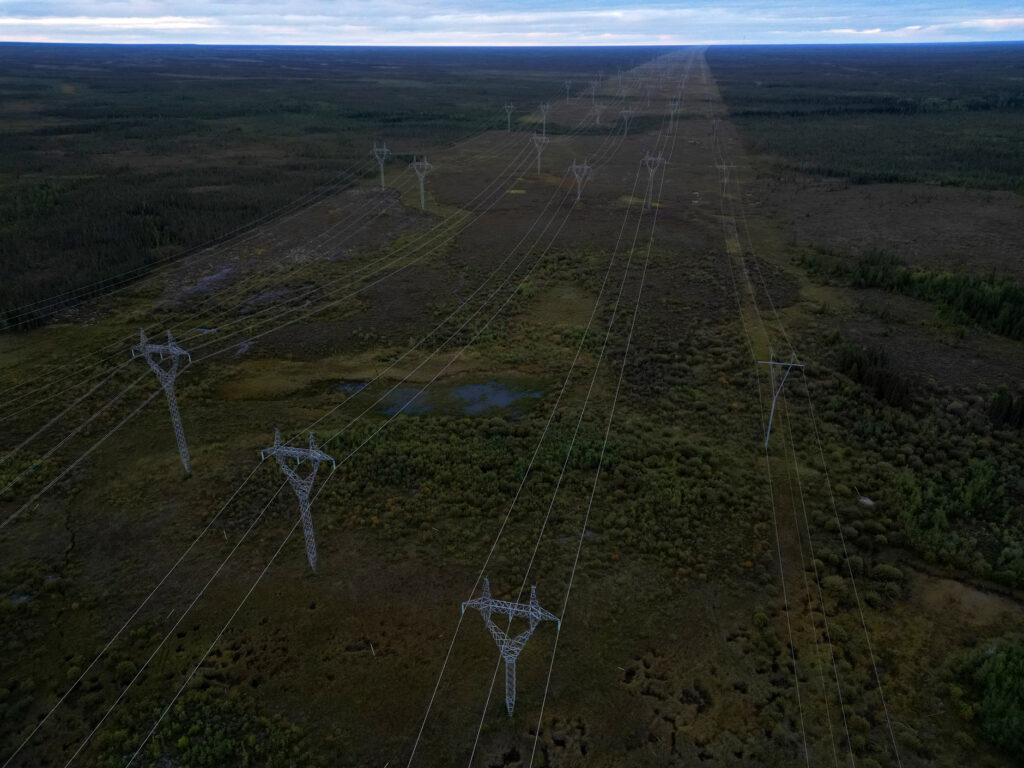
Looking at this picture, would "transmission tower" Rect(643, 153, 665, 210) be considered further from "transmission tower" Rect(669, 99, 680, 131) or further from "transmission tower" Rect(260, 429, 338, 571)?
"transmission tower" Rect(260, 429, 338, 571)

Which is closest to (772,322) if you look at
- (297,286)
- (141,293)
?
(297,286)

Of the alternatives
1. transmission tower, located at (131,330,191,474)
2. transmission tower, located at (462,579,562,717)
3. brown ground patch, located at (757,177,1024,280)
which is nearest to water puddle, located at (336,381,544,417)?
transmission tower, located at (131,330,191,474)

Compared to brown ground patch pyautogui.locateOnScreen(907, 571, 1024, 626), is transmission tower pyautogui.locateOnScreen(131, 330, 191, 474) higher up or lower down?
higher up

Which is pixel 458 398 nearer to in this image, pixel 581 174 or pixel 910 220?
pixel 910 220

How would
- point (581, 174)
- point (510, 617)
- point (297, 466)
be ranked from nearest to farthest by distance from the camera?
point (510, 617)
point (297, 466)
point (581, 174)

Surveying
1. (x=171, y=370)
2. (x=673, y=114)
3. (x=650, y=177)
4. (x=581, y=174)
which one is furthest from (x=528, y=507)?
(x=673, y=114)

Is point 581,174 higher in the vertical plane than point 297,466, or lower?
lower

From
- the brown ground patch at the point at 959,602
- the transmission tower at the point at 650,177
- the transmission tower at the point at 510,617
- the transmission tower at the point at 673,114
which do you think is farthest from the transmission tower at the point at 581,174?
the transmission tower at the point at 510,617

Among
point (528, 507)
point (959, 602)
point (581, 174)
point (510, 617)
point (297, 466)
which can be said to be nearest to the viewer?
point (510, 617)
